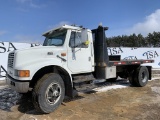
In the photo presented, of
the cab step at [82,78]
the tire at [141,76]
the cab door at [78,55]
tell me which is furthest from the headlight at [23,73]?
the tire at [141,76]

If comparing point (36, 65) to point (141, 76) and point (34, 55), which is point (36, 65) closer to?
point (34, 55)

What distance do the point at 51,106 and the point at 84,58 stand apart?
6.78 ft

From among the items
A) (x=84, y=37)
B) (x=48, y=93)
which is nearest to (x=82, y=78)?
(x=84, y=37)

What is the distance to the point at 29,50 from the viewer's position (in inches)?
221

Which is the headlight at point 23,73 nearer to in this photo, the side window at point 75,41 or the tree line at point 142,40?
the side window at point 75,41

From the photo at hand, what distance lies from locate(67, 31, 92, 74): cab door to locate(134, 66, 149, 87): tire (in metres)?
3.48

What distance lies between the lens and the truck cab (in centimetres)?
542

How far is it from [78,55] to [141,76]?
437cm

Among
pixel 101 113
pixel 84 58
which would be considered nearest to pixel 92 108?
pixel 101 113

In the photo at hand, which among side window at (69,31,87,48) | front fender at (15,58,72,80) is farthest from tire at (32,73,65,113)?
side window at (69,31,87,48)

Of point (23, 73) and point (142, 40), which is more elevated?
point (142, 40)

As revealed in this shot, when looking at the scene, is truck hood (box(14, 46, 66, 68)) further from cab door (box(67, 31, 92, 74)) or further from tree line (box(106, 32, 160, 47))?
tree line (box(106, 32, 160, 47))

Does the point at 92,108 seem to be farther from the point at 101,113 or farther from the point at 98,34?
the point at 98,34

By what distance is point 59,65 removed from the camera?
236 inches
